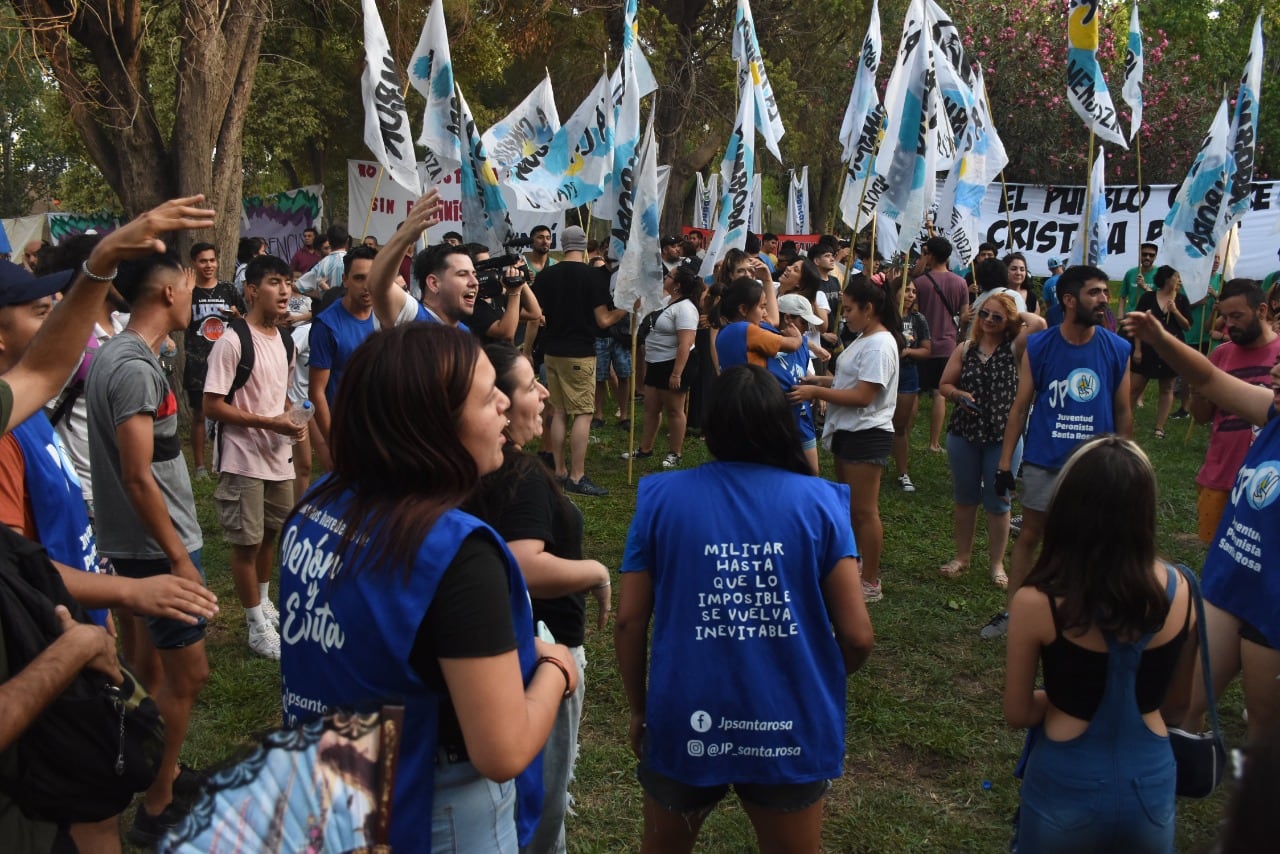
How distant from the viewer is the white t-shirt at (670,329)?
9.30 metres

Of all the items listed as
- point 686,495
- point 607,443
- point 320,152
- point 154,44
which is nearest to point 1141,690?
point 686,495

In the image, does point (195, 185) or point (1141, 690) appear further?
point (195, 185)

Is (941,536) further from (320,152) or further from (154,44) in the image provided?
(320,152)

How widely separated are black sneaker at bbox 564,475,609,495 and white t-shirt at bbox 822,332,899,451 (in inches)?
114

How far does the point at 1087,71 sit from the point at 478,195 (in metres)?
4.86

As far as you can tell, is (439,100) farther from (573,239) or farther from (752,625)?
(752,625)

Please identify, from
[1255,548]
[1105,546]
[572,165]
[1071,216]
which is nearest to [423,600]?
[1105,546]

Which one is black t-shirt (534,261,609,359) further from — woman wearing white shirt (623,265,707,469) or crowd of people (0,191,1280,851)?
crowd of people (0,191,1280,851)

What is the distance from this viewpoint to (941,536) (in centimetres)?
741

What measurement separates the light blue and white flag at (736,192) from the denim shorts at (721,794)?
675 centimetres

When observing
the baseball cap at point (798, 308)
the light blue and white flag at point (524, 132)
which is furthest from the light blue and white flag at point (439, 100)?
the baseball cap at point (798, 308)

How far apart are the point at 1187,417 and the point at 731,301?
8.02 metres

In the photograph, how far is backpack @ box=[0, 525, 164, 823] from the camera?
75.4 inches

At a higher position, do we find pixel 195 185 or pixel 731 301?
pixel 195 185
